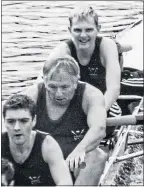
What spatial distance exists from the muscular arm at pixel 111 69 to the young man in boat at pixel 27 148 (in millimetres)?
211

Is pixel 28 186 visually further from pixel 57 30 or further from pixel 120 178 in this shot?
pixel 57 30

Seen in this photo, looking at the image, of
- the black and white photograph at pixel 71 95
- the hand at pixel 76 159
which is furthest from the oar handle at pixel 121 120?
the hand at pixel 76 159

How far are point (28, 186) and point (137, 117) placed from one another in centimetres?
35

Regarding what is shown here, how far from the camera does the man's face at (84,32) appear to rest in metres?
1.31

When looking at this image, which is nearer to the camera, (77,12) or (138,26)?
(77,12)

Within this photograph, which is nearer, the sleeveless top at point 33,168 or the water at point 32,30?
the sleeveless top at point 33,168

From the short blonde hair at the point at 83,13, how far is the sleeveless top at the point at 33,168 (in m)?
0.34

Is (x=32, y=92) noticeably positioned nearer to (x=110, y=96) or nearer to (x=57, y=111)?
(x=57, y=111)

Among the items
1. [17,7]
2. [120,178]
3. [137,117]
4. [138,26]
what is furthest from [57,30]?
[120,178]

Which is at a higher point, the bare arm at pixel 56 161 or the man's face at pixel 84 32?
the man's face at pixel 84 32

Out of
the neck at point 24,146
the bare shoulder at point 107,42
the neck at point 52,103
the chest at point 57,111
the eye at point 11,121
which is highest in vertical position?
the bare shoulder at point 107,42

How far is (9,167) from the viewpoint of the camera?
1296mm

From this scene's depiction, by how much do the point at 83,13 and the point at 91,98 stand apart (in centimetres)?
23

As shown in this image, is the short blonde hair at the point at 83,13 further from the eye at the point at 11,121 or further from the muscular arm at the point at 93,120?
the eye at the point at 11,121
